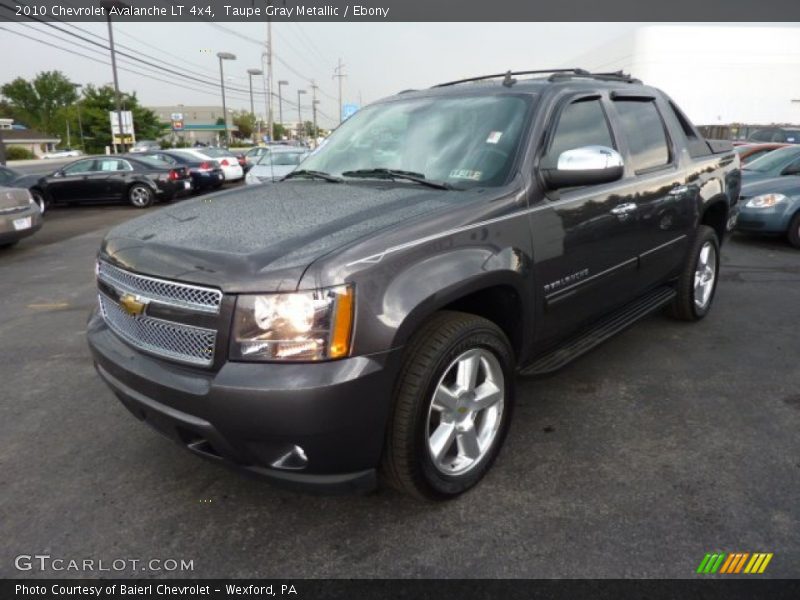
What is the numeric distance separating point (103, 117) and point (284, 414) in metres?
86.6

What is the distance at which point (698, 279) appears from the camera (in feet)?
16.2

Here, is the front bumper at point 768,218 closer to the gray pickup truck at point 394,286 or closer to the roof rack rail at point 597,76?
the roof rack rail at point 597,76

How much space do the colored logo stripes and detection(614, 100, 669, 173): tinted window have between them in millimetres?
2330

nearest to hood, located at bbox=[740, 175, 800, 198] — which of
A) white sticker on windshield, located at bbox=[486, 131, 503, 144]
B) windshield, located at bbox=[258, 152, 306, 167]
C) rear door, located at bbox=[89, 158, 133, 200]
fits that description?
white sticker on windshield, located at bbox=[486, 131, 503, 144]

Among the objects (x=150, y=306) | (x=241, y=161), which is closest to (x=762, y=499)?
(x=150, y=306)

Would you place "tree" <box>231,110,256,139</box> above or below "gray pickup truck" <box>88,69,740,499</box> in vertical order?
above

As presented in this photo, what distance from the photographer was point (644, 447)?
3068mm

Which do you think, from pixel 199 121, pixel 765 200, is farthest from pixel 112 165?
pixel 199 121

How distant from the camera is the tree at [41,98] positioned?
9931 cm

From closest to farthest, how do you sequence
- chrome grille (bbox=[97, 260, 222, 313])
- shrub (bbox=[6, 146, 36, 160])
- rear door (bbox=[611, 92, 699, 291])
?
1. chrome grille (bbox=[97, 260, 222, 313])
2. rear door (bbox=[611, 92, 699, 291])
3. shrub (bbox=[6, 146, 36, 160])

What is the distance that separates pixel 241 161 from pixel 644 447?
77.6ft

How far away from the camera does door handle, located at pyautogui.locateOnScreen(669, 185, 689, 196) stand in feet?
13.4

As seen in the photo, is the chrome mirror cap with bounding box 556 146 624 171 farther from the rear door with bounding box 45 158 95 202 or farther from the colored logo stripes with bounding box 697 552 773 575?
the rear door with bounding box 45 158 95 202
